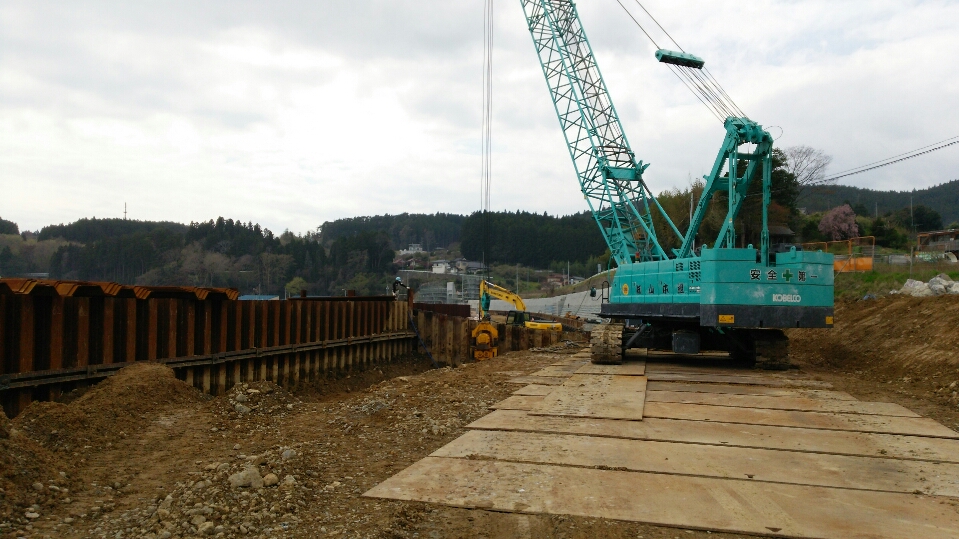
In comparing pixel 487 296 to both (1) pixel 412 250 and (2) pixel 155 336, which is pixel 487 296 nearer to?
(2) pixel 155 336

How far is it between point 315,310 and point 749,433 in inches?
520

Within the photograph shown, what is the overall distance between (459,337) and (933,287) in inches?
620

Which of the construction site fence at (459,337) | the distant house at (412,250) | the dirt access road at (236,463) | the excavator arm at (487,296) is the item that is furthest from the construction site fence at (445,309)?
the distant house at (412,250)

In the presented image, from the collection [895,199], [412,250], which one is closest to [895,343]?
[895,199]

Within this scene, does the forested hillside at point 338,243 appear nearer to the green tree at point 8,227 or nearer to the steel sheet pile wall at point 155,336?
the green tree at point 8,227

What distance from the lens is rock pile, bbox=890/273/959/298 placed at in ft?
68.2

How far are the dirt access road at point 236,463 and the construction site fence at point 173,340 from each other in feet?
4.01

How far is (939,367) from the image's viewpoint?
13742 mm

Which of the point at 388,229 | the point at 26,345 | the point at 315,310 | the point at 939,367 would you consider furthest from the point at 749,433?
the point at 388,229

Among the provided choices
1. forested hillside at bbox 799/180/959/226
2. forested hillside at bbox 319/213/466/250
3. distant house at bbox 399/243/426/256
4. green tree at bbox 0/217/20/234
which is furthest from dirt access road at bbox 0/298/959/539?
forested hillside at bbox 319/213/466/250

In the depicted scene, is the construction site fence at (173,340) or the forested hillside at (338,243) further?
the forested hillside at (338,243)

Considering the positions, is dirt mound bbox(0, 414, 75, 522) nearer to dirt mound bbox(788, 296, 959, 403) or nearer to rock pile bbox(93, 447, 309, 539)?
rock pile bbox(93, 447, 309, 539)

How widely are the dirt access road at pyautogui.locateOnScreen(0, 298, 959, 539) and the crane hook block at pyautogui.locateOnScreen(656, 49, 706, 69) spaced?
58.8 feet

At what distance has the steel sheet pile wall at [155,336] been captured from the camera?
9.41 meters
